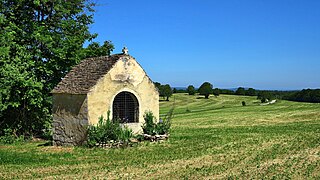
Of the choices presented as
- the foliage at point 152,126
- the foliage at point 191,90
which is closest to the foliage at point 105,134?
the foliage at point 152,126

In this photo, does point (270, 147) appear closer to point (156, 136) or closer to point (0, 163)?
point (156, 136)

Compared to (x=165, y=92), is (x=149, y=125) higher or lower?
lower

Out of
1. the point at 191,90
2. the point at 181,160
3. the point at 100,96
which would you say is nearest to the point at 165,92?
the point at 191,90

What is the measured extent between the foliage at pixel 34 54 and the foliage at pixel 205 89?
57193 millimetres

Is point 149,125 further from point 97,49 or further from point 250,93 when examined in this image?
point 250,93

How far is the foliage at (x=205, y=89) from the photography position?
265ft

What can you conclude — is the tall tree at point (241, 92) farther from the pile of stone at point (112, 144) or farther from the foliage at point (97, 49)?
the pile of stone at point (112, 144)

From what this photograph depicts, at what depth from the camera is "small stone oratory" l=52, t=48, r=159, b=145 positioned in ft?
62.5

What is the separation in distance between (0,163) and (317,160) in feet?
38.6

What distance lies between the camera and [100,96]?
19172 millimetres

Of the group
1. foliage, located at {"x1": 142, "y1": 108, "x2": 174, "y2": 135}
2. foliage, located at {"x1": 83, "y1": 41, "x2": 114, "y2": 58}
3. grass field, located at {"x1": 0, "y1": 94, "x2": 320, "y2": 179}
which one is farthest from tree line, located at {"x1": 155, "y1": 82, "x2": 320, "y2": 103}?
grass field, located at {"x1": 0, "y1": 94, "x2": 320, "y2": 179}

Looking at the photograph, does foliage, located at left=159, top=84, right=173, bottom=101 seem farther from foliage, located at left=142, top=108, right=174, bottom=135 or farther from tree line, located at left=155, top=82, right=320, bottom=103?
foliage, located at left=142, top=108, right=174, bottom=135

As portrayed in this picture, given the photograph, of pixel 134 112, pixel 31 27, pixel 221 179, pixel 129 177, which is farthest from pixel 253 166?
pixel 31 27

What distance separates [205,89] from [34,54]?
199 ft
